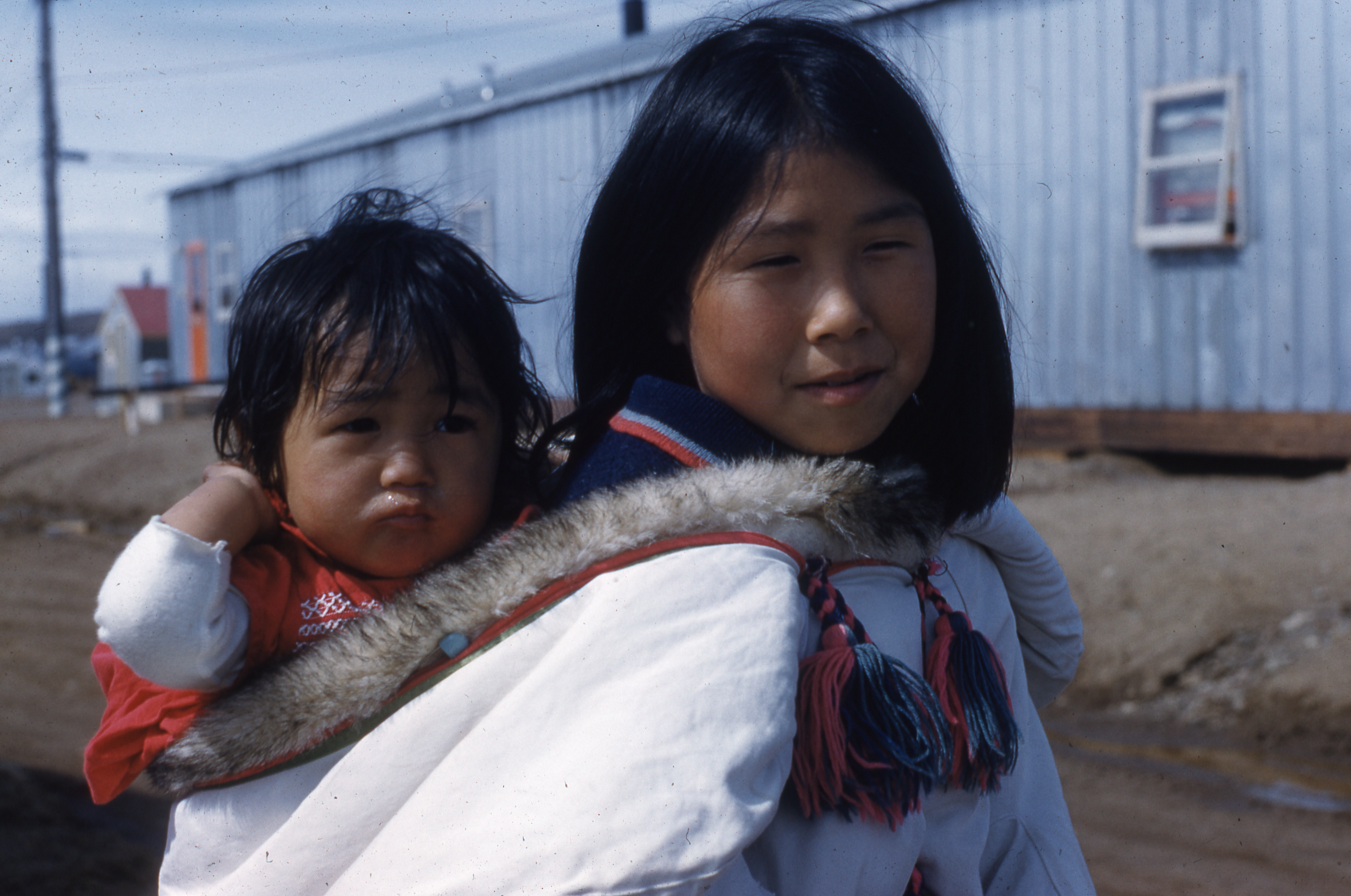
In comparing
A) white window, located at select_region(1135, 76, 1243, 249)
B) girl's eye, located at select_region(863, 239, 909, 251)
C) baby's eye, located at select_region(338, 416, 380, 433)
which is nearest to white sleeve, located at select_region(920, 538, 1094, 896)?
girl's eye, located at select_region(863, 239, 909, 251)

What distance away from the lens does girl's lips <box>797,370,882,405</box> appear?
1.13m

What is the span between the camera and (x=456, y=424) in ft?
4.92

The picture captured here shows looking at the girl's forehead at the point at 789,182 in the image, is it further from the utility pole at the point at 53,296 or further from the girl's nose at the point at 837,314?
the utility pole at the point at 53,296

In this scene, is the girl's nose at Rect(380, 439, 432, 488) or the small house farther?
the small house

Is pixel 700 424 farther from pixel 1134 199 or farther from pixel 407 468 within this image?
pixel 1134 199

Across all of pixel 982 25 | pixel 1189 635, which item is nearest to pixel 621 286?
pixel 1189 635

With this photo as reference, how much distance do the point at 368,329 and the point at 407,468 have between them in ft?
0.62

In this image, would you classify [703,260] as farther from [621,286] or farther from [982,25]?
[982,25]

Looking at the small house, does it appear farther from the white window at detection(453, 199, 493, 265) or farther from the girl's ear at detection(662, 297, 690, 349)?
the girl's ear at detection(662, 297, 690, 349)

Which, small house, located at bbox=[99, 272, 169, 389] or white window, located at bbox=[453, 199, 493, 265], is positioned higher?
small house, located at bbox=[99, 272, 169, 389]

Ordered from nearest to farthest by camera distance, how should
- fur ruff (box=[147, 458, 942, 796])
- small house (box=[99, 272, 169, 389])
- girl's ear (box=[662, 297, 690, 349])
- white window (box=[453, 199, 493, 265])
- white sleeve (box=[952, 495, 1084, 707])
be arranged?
fur ruff (box=[147, 458, 942, 796])
girl's ear (box=[662, 297, 690, 349])
white sleeve (box=[952, 495, 1084, 707])
white window (box=[453, 199, 493, 265])
small house (box=[99, 272, 169, 389])

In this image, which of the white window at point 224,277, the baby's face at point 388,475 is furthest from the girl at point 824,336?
the white window at point 224,277

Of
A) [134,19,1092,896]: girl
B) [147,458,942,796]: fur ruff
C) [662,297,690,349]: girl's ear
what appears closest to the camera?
[134,19,1092,896]: girl

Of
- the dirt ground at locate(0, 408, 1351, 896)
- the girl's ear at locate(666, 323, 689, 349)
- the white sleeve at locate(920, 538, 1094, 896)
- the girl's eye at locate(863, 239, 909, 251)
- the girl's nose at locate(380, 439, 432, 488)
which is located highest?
the girl's eye at locate(863, 239, 909, 251)
